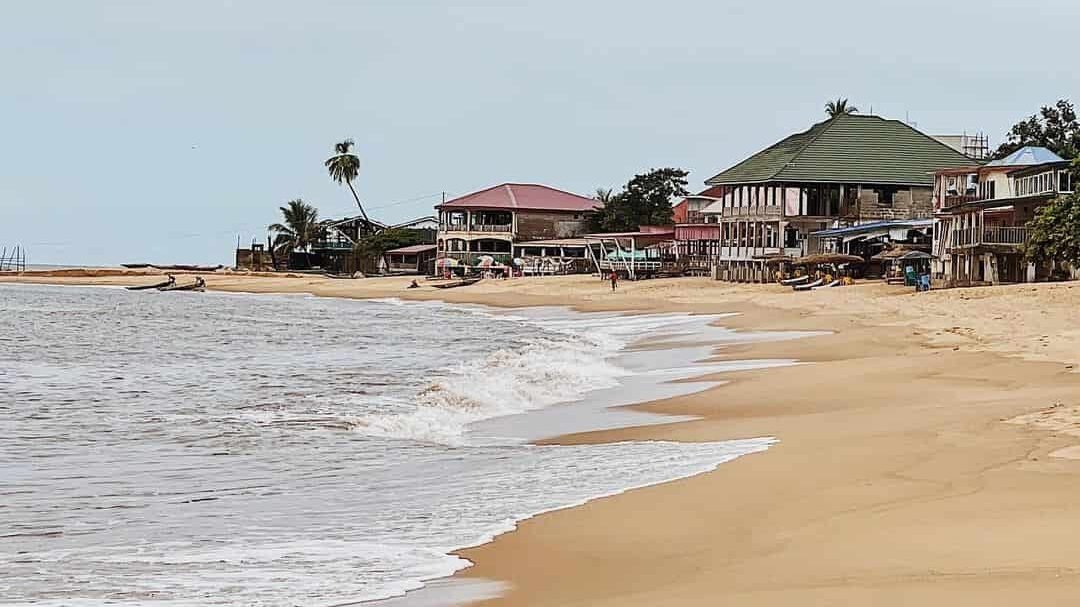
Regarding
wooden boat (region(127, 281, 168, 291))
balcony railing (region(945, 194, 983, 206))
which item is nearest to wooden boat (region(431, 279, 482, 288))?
wooden boat (region(127, 281, 168, 291))

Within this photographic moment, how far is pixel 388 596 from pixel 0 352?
85.3 feet

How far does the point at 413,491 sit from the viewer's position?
11.2 metres

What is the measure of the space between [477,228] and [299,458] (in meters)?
84.0

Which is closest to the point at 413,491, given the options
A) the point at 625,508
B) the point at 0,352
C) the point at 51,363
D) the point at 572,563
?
the point at 625,508

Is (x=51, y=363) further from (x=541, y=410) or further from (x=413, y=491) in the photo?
(x=413, y=491)

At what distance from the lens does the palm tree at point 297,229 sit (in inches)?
4156

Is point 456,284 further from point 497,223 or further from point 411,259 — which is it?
point 411,259

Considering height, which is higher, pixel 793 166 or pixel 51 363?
pixel 793 166

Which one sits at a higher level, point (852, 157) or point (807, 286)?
point (852, 157)

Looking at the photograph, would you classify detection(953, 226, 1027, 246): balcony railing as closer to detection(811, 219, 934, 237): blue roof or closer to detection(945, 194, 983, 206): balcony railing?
detection(945, 194, 983, 206): balcony railing

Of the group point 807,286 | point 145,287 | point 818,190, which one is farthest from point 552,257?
point 807,286

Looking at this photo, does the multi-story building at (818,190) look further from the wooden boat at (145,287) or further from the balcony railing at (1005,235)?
the wooden boat at (145,287)

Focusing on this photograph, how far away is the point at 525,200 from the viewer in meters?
98.8

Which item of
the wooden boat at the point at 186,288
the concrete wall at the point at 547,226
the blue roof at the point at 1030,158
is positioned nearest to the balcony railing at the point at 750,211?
the blue roof at the point at 1030,158
